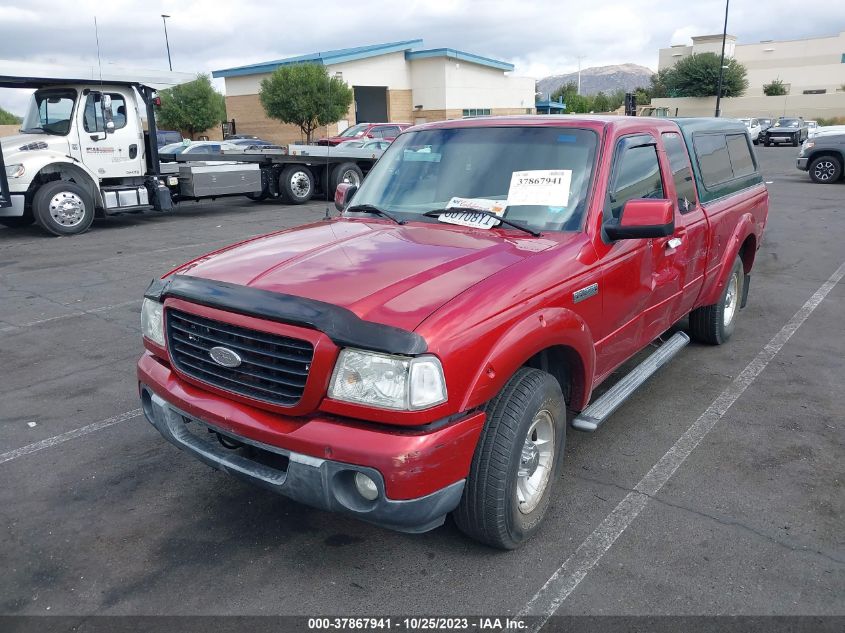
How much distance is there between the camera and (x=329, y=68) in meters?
41.3

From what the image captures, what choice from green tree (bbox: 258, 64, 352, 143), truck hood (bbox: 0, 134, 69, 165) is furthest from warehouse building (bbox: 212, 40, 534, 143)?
truck hood (bbox: 0, 134, 69, 165)

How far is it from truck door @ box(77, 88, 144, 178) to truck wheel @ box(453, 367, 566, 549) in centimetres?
1189

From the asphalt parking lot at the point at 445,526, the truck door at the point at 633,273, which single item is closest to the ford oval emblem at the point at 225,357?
the asphalt parking lot at the point at 445,526

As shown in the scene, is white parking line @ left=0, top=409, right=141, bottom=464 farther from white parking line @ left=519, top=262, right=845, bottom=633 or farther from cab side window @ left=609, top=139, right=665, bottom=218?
cab side window @ left=609, top=139, right=665, bottom=218

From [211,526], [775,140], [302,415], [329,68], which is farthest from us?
[329,68]

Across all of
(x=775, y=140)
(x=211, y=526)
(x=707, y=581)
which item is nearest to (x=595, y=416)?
(x=707, y=581)

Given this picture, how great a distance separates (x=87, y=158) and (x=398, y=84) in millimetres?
36322

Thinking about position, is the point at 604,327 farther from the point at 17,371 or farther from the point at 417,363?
the point at 17,371

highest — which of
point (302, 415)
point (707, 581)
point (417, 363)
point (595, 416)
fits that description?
point (417, 363)

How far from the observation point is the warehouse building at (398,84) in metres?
43.8

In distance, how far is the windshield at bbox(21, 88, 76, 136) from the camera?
485 inches

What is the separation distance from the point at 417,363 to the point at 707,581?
1598mm

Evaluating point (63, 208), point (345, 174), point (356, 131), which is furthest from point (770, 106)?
point (63, 208)

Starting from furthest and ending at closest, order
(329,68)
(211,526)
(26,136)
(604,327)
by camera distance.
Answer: (329,68), (26,136), (604,327), (211,526)
